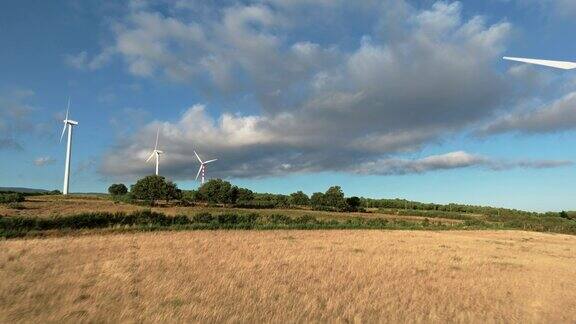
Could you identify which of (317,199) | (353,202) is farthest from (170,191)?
(353,202)

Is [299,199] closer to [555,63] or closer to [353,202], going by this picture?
[353,202]

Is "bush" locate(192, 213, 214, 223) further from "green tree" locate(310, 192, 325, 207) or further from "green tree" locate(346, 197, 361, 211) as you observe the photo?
"green tree" locate(346, 197, 361, 211)

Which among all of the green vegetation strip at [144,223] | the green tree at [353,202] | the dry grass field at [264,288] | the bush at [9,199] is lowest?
the dry grass field at [264,288]

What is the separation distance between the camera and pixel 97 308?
13055mm

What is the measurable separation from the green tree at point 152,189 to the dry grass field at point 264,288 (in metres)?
91.4

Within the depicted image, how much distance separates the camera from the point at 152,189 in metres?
119

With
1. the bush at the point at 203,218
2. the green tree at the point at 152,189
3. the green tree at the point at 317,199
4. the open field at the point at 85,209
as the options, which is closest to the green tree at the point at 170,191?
the green tree at the point at 152,189

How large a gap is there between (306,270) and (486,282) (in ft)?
25.5

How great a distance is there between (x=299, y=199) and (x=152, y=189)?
51647mm

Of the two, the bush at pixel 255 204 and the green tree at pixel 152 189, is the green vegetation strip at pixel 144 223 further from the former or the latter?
the bush at pixel 255 204

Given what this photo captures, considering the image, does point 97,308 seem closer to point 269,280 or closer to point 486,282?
point 269,280

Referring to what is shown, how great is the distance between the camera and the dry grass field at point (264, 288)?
13.3m

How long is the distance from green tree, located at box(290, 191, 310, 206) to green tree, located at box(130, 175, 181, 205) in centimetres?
4510

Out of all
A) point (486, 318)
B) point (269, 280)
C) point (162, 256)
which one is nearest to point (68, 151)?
point (162, 256)
